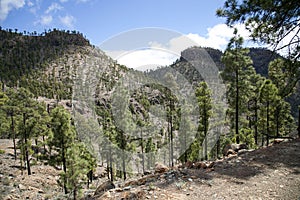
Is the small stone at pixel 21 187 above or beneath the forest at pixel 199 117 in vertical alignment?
beneath

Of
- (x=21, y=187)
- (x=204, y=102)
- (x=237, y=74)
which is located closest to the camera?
Result: (x=237, y=74)

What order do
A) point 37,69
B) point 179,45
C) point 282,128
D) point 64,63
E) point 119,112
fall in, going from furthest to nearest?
point 64,63 < point 37,69 < point 282,128 < point 119,112 < point 179,45

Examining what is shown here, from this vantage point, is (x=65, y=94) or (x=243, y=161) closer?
(x=243, y=161)

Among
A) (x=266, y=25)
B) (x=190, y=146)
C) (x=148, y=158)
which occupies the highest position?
(x=266, y=25)

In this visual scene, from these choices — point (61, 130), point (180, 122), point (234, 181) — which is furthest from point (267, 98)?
point (61, 130)

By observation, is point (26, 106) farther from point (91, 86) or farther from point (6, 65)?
point (6, 65)

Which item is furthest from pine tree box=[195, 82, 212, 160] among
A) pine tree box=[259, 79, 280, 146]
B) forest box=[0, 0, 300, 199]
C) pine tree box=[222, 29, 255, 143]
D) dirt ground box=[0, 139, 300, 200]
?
dirt ground box=[0, 139, 300, 200]

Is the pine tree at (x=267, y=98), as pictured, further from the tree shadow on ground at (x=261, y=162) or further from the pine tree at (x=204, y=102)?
the tree shadow on ground at (x=261, y=162)

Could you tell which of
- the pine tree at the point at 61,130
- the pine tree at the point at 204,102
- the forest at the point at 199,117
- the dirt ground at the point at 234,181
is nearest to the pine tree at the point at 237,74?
the forest at the point at 199,117

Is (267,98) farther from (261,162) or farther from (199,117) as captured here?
(261,162)

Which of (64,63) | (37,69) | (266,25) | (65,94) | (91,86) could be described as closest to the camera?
(266,25)

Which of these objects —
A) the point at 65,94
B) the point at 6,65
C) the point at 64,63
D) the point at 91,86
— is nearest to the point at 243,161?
the point at 65,94

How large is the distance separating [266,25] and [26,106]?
2753 cm

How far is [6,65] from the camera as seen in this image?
135 m
